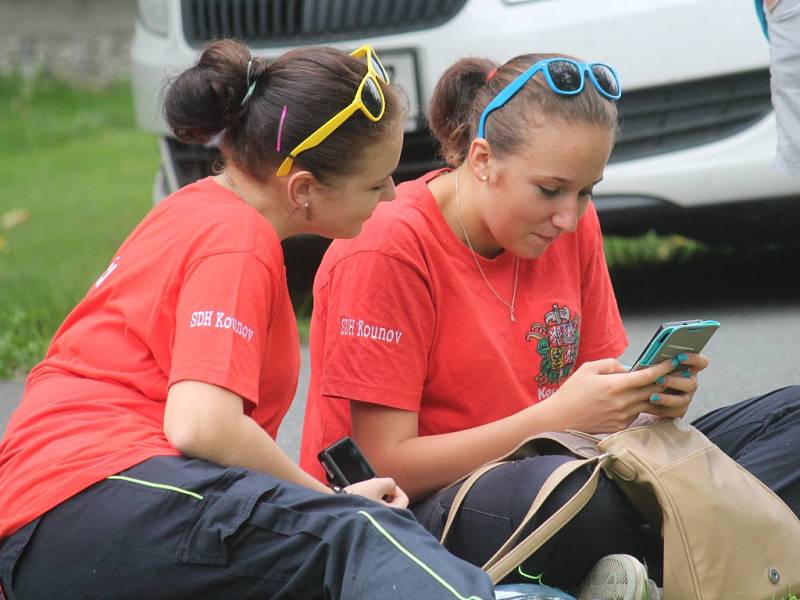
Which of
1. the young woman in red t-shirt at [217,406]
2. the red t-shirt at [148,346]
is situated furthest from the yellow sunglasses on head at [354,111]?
the red t-shirt at [148,346]

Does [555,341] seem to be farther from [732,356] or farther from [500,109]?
[732,356]

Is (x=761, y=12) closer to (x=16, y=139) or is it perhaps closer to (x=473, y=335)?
(x=473, y=335)

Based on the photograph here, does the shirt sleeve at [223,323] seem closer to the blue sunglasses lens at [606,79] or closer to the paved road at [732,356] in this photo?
the blue sunglasses lens at [606,79]

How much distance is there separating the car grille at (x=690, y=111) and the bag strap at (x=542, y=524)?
2.45 meters

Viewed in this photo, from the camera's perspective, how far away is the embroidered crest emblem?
3072 mm

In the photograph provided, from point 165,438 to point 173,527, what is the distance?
0.19 metres

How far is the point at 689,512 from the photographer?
2.64 m

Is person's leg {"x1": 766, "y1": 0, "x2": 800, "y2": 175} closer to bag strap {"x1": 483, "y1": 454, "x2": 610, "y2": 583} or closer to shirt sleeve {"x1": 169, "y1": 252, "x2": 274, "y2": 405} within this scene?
bag strap {"x1": 483, "y1": 454, "x2": 610, "y2": 583}

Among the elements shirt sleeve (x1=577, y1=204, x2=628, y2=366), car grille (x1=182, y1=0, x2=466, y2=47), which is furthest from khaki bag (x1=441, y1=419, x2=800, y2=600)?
car grille (x1=182, y1=0, x2=466, y2=47)

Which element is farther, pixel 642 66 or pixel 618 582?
pixel 642 66

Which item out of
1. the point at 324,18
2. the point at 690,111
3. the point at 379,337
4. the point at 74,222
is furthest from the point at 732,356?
the point at 74,222

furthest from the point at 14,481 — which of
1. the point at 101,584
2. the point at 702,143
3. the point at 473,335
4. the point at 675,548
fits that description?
the point at 702,143

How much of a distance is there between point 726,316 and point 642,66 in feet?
3.56

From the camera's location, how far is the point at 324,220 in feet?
9.12
